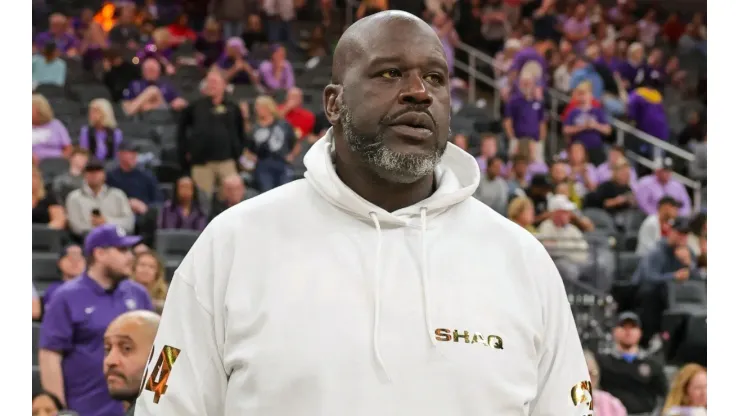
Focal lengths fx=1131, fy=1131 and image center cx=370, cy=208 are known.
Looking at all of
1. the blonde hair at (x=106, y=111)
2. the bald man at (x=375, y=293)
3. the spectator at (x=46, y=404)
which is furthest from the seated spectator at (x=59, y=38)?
the bald man at (x=375, y=293)

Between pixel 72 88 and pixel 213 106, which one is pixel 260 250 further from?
pixel 72 88

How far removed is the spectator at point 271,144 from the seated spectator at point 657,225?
2805mm

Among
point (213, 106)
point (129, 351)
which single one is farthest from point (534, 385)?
point (213, 106)

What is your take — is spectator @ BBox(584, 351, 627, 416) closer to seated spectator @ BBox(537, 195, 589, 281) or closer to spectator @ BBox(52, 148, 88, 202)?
seated spectator @ BBox(537, 195, 589, 281)

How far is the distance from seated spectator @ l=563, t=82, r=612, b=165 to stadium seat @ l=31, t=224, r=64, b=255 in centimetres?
473

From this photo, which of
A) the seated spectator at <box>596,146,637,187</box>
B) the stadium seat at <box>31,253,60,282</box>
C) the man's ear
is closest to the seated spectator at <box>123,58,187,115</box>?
the stadium seat at <box>31,253,60,282</box>

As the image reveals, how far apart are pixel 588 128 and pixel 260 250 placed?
27.9 ft

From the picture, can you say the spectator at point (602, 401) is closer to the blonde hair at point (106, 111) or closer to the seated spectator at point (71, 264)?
the seated spectator at point (71, 264)

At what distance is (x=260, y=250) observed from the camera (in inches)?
85.1

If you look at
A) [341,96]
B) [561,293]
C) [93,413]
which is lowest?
[93,413]

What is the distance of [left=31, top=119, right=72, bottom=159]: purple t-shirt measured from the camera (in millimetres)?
8617

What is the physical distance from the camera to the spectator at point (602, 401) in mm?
6500

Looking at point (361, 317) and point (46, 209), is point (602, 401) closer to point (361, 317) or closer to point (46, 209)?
point (46, 209)

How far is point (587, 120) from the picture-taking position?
10.4 meters
